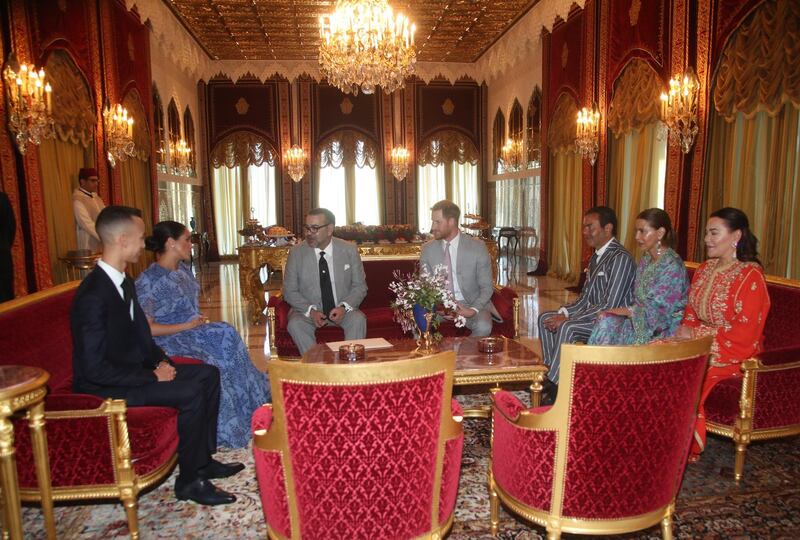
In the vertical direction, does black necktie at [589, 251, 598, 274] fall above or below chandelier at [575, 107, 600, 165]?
below

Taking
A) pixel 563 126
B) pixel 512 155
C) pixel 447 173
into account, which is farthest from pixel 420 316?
pixel 447 173

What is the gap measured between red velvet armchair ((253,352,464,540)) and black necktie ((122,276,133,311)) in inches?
49.7

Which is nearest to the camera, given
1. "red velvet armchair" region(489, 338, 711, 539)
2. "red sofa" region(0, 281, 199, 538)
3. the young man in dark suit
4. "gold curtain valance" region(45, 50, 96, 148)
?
"red velvet armchair" region(489, 338, 711, 539)

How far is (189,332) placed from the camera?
146 inches

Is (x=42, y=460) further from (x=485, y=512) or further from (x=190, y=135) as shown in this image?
(x=190, y=135)

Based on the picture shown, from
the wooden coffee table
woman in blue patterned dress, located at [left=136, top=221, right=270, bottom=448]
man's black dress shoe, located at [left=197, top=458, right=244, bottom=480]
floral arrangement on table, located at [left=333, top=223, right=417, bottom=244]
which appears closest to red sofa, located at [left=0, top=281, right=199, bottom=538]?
man's black dress shoe, located at [left=197, top=458, right=244, bottom=480]

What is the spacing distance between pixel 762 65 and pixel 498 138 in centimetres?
916

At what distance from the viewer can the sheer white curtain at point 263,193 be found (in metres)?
14.8

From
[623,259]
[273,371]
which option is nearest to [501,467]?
[273,371]

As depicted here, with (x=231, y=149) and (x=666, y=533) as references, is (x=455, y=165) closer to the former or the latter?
(x=231, y=149)

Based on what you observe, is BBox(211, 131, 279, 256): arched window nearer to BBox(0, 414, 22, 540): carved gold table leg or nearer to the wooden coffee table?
the wooden coffee table

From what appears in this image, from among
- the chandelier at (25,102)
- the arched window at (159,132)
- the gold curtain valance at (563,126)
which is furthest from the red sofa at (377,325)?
the arched window at (159,132)

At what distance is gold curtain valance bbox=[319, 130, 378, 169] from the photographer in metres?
14.8

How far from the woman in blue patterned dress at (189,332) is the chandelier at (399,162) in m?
11.2
